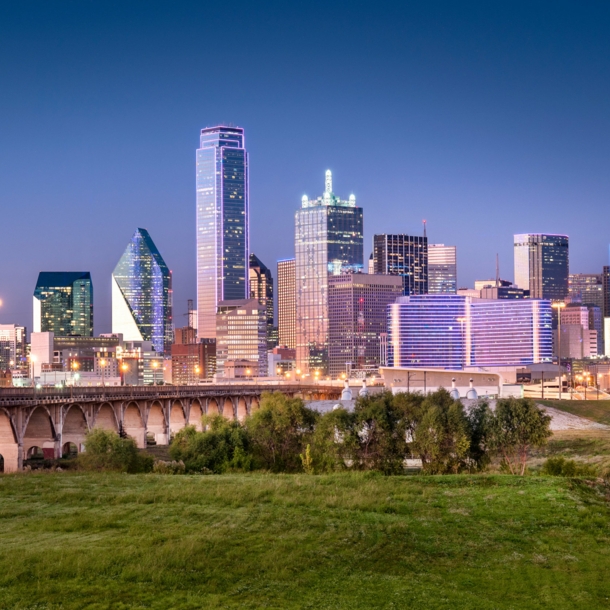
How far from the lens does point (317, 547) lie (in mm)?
33125

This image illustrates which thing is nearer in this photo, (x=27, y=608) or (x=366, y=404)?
(x=27, y=608)

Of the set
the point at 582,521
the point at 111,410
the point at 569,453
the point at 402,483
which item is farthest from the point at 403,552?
the point at 111,410

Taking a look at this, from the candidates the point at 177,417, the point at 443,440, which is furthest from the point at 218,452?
the point at 177,417

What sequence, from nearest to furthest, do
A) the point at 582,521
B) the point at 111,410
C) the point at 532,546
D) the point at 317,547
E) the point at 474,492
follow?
the point at 317,547
the point at 532,546
the point at 582,521
the point at 474,492
the point at 111,410

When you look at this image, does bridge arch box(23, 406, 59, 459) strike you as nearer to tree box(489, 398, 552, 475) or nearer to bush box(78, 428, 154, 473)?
bush box(78, 428, 154, 473)

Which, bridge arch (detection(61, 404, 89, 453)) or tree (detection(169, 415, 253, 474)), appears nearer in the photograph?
tree (detection(169, 415, 253, 474))

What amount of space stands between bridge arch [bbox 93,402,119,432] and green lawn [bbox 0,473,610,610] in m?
78.1

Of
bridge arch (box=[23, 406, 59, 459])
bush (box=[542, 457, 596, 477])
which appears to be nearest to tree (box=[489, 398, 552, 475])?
bush (box=[542, 457, 596, 477])

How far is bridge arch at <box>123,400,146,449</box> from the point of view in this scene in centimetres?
13506

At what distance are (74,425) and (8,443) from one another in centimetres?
2029

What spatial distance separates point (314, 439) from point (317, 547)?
44514 millimetres

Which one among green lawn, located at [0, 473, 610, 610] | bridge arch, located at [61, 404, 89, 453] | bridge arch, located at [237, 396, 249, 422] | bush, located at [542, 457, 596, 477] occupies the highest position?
green lawn, located at [0, 473, 610, 610]

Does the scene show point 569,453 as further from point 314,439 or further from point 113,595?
point 113,595

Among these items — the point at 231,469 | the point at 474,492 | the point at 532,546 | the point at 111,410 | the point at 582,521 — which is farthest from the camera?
the point at 111,410
